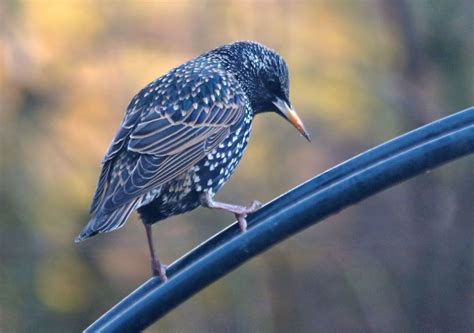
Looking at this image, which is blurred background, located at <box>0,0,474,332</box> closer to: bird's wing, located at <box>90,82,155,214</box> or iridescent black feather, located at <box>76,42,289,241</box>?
iridescent black feather, located at <box>76,42,289,241</box>

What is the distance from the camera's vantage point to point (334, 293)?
7207 millimetres

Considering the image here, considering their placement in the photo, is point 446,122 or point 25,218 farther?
point 25,218

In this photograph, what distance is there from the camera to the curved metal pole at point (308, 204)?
7.54 feet

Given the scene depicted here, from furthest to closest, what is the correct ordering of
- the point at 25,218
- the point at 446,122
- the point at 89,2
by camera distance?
the point at 89,2 < the point at 25,218 < the point at 446,122

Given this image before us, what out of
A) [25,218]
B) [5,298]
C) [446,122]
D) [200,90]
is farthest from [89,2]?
[446,122]

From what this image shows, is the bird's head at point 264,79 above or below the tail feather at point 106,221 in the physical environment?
above

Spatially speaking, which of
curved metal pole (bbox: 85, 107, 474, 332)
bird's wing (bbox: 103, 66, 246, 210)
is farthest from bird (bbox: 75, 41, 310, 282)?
curved metal pole (bbox: 85, 107, 474, 332)

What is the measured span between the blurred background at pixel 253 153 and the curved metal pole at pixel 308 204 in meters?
3.77

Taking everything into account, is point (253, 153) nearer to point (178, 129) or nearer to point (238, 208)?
point (178, 129)

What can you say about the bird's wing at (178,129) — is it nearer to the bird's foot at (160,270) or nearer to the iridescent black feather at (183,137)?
the iridescent black feather at (183,137)

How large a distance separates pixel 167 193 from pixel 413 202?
11.7 ft

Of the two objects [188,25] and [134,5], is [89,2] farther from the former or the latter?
[188,25]

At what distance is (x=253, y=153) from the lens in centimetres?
662

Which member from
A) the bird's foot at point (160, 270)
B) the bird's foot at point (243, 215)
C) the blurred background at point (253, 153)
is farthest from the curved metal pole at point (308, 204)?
the blurred background at point (253, 153)
